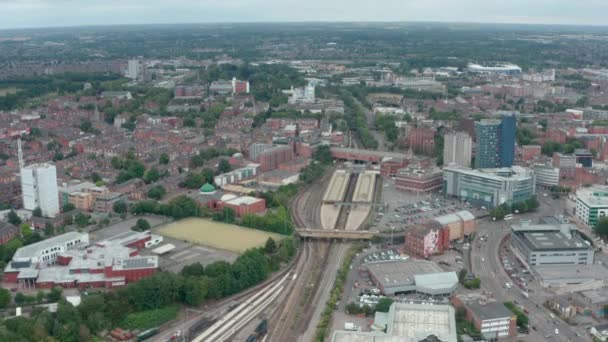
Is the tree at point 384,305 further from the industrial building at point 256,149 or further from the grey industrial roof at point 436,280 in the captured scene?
the industrial building at point 256,149

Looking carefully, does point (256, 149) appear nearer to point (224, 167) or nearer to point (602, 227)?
point (224, 167)

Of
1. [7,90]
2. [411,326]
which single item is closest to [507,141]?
[411,326]

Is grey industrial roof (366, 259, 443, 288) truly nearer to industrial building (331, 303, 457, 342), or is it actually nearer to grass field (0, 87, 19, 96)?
industrial building (331, 303, 457, 342)

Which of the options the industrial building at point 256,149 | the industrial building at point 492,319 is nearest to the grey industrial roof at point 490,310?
the industrial building at point 492,319

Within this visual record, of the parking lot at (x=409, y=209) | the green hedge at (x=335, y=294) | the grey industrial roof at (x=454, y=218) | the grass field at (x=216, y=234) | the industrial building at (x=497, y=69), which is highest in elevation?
the industrial building at (x=497, y=69)

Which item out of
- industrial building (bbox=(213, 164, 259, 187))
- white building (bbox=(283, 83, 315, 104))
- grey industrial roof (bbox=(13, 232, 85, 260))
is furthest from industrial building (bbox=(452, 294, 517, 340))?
white building (bbox=(283, 83, 315, 104))
